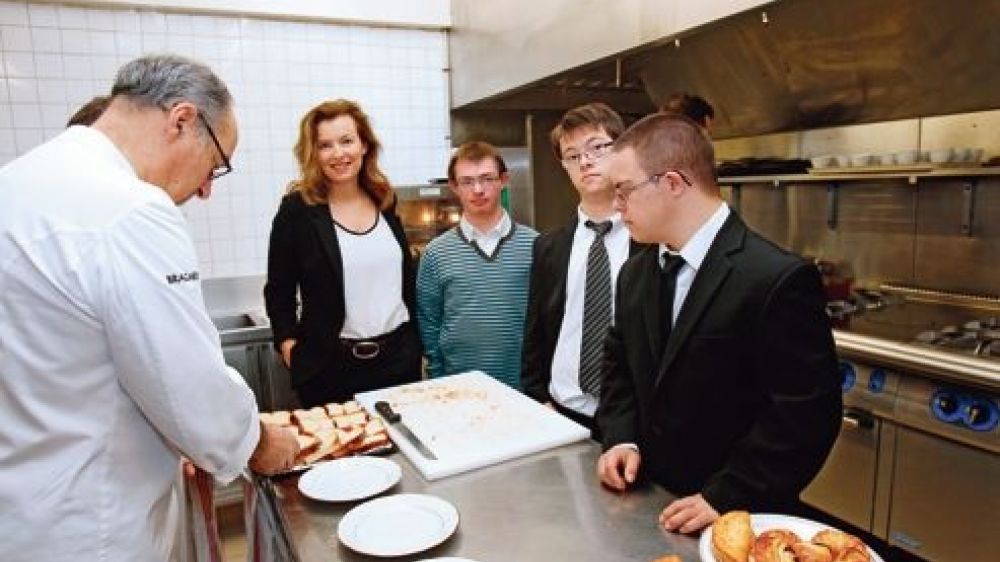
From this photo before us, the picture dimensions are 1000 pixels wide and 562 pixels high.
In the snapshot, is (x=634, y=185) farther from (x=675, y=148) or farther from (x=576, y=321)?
(x=576, y=321)

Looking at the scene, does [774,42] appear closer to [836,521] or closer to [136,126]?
[836,521]

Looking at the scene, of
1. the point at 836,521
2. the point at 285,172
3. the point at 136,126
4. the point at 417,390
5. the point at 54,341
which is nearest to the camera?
the point at 54,341

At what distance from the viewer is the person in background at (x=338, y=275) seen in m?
1.94

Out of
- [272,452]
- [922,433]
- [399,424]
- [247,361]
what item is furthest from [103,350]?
[922,433]

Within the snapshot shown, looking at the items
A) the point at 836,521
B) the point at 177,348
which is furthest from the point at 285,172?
the point at 836,521

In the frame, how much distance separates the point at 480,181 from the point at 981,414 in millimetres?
1594

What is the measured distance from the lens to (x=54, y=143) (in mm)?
998

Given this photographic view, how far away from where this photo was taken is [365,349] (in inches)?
76.8

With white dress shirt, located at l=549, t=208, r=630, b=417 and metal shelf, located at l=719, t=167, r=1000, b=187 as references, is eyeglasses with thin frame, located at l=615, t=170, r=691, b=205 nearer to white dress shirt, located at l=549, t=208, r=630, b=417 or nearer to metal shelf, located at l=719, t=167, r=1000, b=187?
white dress shirt, located at l=549, t=208, r=630, b=417

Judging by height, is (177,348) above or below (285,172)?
below

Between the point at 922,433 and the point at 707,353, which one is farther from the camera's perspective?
the point at 922,433

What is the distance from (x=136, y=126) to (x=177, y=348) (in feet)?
1.27

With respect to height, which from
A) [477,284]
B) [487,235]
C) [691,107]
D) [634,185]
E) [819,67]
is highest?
[819,67]

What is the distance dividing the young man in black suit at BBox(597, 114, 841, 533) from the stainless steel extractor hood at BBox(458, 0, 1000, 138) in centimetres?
91
